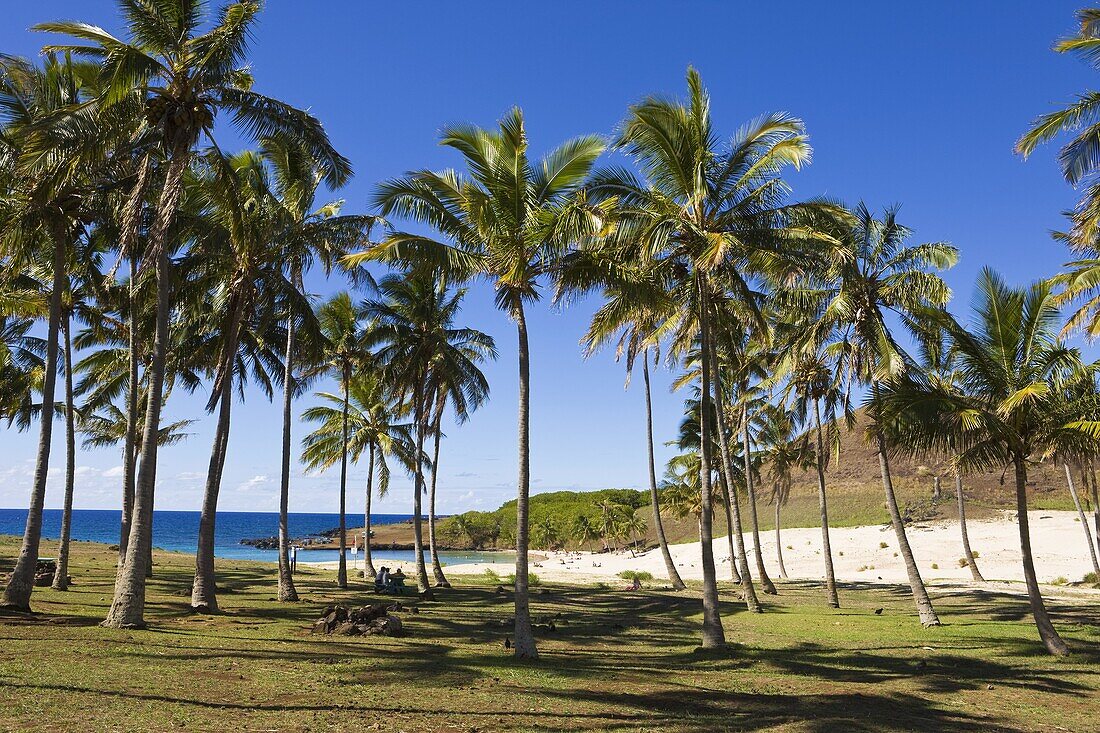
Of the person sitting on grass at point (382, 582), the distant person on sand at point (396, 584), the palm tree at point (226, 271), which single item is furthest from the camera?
the distant person on sand at point (396, 584)

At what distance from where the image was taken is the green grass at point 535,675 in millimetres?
8375

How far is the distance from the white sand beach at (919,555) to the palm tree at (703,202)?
2405 centimetres

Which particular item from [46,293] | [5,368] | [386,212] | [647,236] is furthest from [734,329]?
[5,368]

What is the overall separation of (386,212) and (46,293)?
12.9 metres

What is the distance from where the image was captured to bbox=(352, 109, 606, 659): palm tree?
13695mm

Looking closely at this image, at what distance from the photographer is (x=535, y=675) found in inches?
449

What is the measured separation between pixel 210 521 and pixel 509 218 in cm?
1244

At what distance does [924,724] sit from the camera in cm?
920

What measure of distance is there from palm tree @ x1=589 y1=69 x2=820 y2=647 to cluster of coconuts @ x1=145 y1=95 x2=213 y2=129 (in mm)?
8629

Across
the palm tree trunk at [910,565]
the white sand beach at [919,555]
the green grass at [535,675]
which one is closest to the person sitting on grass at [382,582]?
the green grass at [535,675]

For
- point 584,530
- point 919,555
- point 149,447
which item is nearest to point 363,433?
point 149,447

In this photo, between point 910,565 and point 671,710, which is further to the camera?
point 910,565

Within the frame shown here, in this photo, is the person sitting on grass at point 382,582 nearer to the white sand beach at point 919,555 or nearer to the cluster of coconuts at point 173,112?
the white sand beach at point 919,555

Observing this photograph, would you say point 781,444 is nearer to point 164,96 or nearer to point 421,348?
point 421,348
